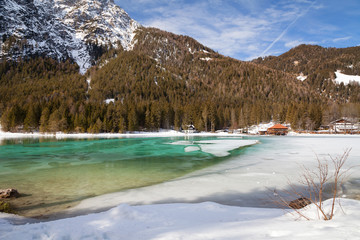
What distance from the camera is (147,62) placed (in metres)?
164

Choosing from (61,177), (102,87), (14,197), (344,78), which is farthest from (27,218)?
(344,78)

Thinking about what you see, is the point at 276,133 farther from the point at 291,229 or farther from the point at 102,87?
the point at 102,87

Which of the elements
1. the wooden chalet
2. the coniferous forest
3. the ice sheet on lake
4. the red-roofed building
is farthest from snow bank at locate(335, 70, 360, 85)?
the ice sheet on lake

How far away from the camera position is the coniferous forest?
254 ft

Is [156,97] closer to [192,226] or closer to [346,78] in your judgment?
[192,226]

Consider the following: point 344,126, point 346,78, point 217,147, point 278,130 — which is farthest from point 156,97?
point 346,78

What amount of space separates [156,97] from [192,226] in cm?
12903

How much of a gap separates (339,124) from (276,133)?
28214 mm

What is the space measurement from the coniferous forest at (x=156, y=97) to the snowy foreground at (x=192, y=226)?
7248cm

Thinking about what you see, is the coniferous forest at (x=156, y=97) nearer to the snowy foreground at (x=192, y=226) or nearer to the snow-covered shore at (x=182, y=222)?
the snow-covered shore at (x=182, y=222)

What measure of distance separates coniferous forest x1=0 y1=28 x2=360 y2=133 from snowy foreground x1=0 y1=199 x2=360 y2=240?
72484 mm

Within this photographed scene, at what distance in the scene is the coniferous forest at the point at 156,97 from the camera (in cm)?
7731

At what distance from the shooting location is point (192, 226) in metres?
4.68

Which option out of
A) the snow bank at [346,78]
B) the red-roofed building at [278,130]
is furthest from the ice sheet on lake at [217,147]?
the snow bank at [346,78]
